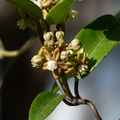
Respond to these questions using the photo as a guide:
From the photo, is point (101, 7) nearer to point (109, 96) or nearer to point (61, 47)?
point (109, 96)

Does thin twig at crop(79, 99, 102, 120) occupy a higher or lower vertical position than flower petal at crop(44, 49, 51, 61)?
lower

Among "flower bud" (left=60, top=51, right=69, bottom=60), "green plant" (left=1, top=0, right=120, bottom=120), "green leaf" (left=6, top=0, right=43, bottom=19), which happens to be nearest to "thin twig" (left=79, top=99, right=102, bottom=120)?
"green plant" (left=1, top=0, right=120, bottom=120)

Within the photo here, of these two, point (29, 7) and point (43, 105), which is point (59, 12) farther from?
point (43, 105)

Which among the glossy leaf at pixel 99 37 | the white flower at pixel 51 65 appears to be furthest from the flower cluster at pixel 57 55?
the glossy leaf at pixel 99 37

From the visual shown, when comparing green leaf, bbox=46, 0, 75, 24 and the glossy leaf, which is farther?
the glossy leaf

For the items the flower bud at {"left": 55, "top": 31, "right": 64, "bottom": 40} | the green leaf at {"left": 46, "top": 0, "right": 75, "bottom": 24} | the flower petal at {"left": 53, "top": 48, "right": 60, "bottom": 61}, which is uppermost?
the green leaf at {"left": 46, "top": 0, "right": 75, "bottom": 24}

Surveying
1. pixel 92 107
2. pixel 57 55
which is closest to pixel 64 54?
pixel 57 55

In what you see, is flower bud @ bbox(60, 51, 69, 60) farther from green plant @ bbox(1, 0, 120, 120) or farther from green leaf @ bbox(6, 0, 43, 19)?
green leaf @ bbox(6, 0, 43, 19)

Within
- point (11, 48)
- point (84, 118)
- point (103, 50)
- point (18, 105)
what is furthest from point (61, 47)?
point (84, 118)
